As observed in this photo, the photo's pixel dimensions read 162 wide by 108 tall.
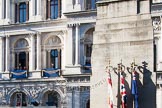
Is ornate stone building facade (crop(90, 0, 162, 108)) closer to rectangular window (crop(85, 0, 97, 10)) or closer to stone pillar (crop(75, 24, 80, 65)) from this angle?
stone pillar (crop(75, 24, 80, 65))

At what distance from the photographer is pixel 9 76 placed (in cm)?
5319

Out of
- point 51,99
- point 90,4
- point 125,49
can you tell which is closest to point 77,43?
point 90,4

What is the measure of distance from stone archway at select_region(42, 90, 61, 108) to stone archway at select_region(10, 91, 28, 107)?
205 cm

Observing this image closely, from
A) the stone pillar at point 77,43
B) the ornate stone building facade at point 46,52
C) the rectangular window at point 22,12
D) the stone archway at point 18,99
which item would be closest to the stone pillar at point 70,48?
the ornate stone building facade at point 46,52

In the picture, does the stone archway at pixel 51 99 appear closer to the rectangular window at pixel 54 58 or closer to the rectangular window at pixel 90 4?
the rectangular window at pixel 54 58

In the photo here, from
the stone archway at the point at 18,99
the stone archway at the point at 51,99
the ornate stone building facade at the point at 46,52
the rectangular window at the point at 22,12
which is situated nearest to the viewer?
the ornate stone building facade at the point at 46,52

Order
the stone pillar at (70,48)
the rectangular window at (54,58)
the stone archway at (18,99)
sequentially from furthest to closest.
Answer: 1. the stone archway at (18,99)
2. the rectangular window at (54,58)
3. the stone pillar at (70,48)

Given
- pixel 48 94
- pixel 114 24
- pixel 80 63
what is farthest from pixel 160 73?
pixel 114 24

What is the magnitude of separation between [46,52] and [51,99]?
4560 millimetres

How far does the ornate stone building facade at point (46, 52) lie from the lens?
158ft

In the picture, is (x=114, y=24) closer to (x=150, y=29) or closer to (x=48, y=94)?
(x=150, y=29)

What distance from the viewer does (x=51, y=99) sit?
5147 centimetres

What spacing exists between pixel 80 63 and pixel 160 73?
927 centimetres

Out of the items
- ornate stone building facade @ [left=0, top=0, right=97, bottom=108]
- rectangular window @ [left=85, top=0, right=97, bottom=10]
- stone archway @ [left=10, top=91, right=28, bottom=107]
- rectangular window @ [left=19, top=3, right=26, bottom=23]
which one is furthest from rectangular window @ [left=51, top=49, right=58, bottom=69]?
Answer: rectangular window @ [left=85, top=0, right=97, bottom=10]
